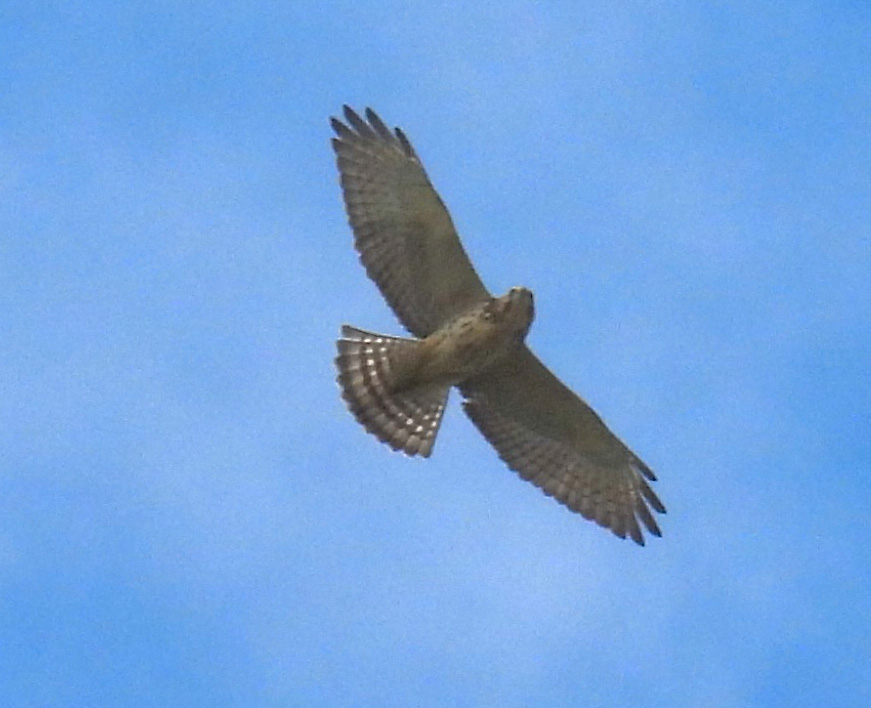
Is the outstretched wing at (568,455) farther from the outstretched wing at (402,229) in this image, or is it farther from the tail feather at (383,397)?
the outstretched wing at (402,229)

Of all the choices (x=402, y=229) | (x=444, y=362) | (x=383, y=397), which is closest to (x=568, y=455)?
(x=444, y=362)

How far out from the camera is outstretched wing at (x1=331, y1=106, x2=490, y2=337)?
19656 mm

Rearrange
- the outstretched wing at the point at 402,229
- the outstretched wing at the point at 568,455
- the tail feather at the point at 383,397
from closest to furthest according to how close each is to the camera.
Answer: the outstretched wing at the point at 402,229 → the tail feather at the point at 383,397 → the outstretched wing at the point at 568,455

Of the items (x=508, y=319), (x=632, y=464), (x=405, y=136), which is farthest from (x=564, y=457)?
(x=405, y=136)

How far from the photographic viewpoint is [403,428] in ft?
66.6

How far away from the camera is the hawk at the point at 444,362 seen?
1967 centimetres

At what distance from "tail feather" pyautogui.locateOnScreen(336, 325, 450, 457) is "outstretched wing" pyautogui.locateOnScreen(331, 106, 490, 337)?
1.39 ft

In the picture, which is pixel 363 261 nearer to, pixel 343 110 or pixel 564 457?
pixel 343 110

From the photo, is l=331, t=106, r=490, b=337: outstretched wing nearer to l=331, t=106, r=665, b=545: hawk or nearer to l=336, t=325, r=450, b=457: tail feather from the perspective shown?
l=331, t=106, r=665, b=545: hawk

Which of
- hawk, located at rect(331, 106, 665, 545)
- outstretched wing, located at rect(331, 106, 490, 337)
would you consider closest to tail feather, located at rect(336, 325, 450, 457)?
hawk, located at rect(331, 106, 665, 545)

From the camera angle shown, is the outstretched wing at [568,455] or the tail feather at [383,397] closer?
the tail feather at [383,397]

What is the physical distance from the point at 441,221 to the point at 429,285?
0.69m

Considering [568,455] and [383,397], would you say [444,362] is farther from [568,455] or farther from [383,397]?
[568,455]

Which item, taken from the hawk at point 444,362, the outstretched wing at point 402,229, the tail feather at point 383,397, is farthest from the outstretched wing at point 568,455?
the outstretched wing at point 402,229
